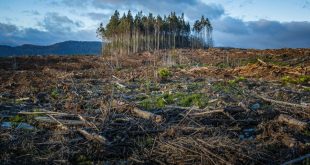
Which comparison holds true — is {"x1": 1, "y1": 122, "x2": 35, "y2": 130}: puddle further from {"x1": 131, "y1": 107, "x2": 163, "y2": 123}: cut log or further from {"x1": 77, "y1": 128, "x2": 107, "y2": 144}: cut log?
{"x1": 131, "y1": 107, "x2": 163, "y2": 123}: cut log

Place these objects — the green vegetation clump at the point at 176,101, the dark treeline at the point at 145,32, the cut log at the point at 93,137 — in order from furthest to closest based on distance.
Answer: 1. the dark treeline at the point at 145,32
2. the green vegetation clump at the point at 176,101
3. the cut log at the point at 93,137

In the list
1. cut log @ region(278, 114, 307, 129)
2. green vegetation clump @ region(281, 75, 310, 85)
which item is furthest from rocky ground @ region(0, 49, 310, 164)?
green vegetation clump @ region(281, 75, 310, 85)

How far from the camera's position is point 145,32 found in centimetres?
8881

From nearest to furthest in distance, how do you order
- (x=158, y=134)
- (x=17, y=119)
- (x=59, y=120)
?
(x=158, y=134)
(x=59, y=120)
(x=17, y=119)

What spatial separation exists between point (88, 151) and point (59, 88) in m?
10.1

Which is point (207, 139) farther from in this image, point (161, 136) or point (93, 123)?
point (93, 123)

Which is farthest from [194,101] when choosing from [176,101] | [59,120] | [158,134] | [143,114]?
[59,120]

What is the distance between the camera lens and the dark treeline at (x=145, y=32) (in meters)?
85.1

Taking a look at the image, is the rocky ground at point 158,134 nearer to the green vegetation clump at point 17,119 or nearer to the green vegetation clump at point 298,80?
the green vegetation clump at point 17,119

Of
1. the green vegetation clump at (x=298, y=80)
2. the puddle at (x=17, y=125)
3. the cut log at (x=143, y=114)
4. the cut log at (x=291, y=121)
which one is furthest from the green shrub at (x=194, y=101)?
the green vegetation clump at (x=298, y=80)

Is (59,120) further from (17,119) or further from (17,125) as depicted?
(17,119)

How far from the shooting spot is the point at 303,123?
24.4ft

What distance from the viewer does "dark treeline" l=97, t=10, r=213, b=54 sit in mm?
85062

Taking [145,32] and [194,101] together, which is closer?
[194,101]
